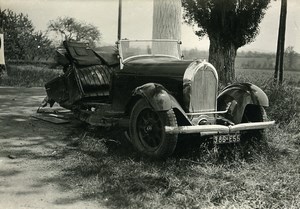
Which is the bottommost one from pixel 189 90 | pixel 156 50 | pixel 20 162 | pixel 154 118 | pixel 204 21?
pixel 20 162

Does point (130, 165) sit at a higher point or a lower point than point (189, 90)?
lower

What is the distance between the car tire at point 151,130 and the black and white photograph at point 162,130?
0.05 ft

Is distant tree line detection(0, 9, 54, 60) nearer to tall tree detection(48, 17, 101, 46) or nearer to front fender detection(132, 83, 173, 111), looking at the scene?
tall tree detection(48, 17, 101, 46)

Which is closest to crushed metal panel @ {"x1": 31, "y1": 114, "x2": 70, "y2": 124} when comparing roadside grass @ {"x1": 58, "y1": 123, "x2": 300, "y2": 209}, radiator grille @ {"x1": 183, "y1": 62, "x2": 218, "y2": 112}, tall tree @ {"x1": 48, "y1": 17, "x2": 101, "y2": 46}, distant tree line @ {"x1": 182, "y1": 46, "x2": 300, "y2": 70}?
roadside grass @ {"x1": 58, "y1": 123, "x2": 300, "y2": 209}

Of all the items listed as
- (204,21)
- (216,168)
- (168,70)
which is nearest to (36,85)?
(204,21)

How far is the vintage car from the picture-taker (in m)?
5.22

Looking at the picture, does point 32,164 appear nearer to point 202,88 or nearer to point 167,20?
point 202,88

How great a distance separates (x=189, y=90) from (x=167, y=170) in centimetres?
126

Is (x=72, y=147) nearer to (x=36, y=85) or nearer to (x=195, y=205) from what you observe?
(x=195, y=205)

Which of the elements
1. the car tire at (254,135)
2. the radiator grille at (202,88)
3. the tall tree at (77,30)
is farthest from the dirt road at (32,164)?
the tall tree at (77,30)

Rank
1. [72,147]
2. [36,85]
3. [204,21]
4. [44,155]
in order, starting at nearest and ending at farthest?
1. [44,155]
2. [72,147]
3. [204,21]
4. [36,85]

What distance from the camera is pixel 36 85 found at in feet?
55.8

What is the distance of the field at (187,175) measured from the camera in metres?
3.98

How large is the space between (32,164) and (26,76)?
14.1 meters
